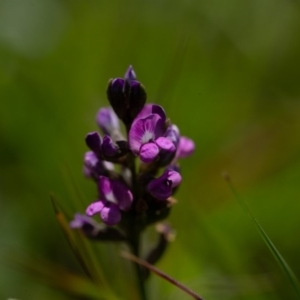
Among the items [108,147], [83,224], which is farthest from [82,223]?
[108,147]

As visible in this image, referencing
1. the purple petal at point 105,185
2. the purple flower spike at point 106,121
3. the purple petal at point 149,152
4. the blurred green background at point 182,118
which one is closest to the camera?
the purple petal at point 149,152

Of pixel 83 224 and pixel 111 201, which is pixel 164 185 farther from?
pixel 83 224

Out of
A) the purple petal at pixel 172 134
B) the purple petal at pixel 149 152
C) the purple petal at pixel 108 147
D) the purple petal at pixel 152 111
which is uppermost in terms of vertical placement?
the purple petal at pixel 152 111

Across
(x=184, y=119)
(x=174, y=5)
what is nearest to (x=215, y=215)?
(x=184, y=119)

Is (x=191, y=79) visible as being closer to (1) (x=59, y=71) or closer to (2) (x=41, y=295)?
(1) (x=59, y=71)

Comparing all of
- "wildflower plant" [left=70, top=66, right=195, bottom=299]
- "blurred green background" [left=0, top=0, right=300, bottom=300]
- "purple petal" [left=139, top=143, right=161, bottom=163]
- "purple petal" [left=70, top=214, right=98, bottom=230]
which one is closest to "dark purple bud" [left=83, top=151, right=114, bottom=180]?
"wildflower plant" [left=70, top=66, right=195, bottom=299]

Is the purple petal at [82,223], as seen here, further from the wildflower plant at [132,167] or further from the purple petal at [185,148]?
the purple petal at [185,148]

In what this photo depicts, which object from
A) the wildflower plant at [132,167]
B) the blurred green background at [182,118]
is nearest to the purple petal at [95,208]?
the wildflower plant at [132,167]
